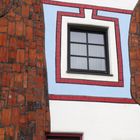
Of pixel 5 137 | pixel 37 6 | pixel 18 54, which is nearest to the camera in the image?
pixel 5 137

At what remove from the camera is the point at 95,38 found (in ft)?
27.1

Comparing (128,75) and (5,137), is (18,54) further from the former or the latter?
(128,75)

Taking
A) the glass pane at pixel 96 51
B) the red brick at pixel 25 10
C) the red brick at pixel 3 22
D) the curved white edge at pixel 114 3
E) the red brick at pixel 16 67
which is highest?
the curved white edge at pixel 114 3

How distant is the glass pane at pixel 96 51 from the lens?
26.6 feet

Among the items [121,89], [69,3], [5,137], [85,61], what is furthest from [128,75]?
[5,137]

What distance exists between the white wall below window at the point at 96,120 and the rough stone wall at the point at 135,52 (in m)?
0.41

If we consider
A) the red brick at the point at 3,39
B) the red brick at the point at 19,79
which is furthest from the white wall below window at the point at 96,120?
the red brick at the point at 3,39

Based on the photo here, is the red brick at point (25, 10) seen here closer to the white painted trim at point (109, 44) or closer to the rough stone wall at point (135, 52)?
the white painted trim at point (109, 44)

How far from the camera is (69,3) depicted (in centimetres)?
816

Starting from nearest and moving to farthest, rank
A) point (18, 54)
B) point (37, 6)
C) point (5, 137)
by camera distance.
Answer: point (5, 137)
point (18, 54)
point (37, 6)

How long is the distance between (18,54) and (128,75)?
7.83 ft

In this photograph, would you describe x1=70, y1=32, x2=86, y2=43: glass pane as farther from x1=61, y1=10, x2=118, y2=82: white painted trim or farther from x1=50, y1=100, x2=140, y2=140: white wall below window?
x1=50, y1=100, x2=140, y2=140: white wall below window

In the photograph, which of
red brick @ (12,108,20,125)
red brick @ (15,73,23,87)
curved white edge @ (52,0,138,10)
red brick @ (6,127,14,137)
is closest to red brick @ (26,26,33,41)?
red brick @ (15,73,23,87)

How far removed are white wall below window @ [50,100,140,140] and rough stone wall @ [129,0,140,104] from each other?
0.41 metres
